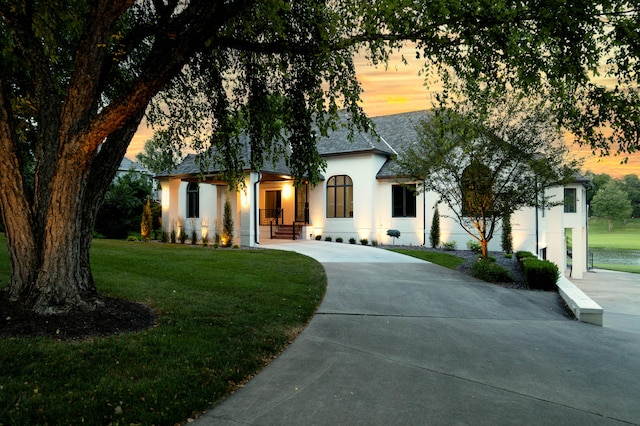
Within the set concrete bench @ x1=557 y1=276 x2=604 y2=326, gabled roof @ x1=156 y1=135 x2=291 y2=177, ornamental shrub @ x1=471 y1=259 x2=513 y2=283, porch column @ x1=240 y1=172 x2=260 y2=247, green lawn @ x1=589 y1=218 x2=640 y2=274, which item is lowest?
green lawn @ x1=589 y1=218 x2=640 y2=274

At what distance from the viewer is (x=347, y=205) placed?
74.3ft

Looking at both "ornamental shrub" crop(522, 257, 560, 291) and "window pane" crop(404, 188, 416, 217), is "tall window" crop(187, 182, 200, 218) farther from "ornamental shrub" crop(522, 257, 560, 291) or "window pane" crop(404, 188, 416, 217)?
"ornamental shrub" crop(522, 257, 560, 291)

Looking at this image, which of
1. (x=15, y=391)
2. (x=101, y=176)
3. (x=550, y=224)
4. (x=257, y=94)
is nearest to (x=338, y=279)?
(x=257, y=94)

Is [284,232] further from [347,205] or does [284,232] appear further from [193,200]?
[193,200]

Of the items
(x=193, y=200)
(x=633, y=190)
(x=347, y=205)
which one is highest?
(x=633, y=190)

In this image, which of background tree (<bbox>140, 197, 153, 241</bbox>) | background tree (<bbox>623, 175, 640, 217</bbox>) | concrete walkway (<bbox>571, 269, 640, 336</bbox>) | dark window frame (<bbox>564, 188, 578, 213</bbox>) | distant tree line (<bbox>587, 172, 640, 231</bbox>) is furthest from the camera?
background tree (<bbox>623, 175, 640, 217</bbox>)

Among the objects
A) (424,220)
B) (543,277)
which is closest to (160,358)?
(543,277)

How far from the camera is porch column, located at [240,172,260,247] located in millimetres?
19109

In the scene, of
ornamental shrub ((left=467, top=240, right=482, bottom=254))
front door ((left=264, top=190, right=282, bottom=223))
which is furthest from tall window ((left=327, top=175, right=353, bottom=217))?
ornamental shrub ((left=467, top=240, right=482, bottom=254))

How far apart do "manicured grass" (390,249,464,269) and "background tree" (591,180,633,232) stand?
2519 inches

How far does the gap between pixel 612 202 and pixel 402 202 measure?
61195mm

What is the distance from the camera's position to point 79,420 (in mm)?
3373

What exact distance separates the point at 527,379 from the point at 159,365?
403 centimetres

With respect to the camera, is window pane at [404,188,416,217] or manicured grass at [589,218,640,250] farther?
manicured grass at [589,218,640,250]
